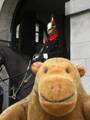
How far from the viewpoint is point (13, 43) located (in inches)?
218

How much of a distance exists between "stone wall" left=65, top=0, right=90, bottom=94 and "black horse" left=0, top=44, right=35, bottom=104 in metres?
0.87

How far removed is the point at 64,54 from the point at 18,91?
3.02ft

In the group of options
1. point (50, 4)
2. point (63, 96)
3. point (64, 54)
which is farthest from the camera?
point (50, 4)

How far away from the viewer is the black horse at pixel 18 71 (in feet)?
9.56

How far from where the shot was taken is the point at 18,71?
3.14 m

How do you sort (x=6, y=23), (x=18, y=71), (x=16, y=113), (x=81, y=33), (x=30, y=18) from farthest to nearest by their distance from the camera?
(x=30, y=18) < (x=6, y=23) < (x=81, y=33) < (x=18, y=71) < (x=16, y=113)

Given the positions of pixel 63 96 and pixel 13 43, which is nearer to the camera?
pixel 63 96

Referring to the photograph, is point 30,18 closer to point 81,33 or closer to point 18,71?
point 81,33

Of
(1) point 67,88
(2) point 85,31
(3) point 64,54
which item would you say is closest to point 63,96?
(1) point 67,88

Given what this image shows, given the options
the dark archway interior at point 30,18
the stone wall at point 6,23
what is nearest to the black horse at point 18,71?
the stone wall at point 6,23

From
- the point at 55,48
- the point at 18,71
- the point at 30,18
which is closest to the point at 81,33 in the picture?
the point at 55,48

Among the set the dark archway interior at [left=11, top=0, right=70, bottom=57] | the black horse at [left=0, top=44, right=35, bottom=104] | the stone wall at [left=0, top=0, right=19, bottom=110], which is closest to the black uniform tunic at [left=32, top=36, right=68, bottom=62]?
the black horse at [left=0, top=44, right=35, bottom=104]

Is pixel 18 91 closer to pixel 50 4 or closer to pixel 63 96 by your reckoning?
pixel 63 96

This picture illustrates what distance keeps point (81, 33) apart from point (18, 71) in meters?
1.25
